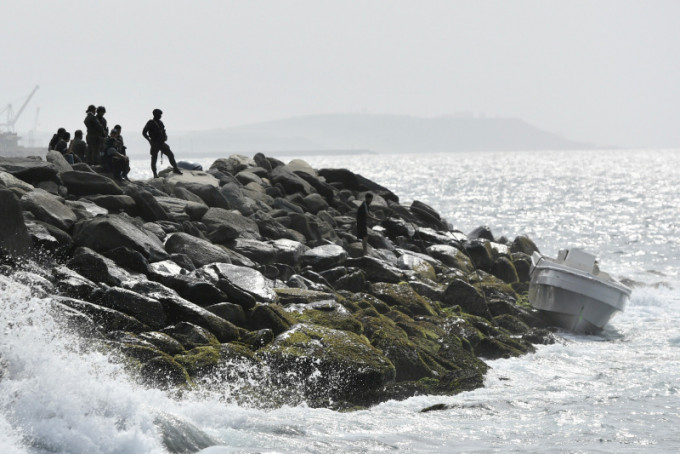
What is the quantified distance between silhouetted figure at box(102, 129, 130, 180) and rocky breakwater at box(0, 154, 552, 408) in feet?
1.63

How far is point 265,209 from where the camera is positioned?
25.2m

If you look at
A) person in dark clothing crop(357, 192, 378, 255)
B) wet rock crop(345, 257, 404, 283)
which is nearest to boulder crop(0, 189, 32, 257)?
wet rock crop(345, 257, 404, 283)

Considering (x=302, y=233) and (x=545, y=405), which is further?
(x=302, y=233)

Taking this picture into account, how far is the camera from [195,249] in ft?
59.8

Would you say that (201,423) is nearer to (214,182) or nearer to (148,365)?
(148,365)

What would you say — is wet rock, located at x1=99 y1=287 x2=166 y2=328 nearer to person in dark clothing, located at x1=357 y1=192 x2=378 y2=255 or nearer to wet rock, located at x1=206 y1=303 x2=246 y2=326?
wet rock, located at x1=206 y1=303 x2=246 y2=326

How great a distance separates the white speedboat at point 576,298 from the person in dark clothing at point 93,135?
13.6 meters

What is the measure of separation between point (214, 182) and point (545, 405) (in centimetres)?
1387

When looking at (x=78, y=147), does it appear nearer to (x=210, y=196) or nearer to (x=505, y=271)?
(x=210, y=196)

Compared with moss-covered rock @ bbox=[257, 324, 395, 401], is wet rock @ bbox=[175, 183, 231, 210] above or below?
above

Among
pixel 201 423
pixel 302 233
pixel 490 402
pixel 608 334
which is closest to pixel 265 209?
pixel 302 233

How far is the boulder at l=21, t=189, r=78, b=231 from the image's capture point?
17.2 m

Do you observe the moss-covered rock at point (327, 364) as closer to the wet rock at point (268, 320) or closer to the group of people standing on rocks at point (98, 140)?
the wet rock at point (268, 320)

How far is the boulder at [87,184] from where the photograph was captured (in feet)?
68.0
